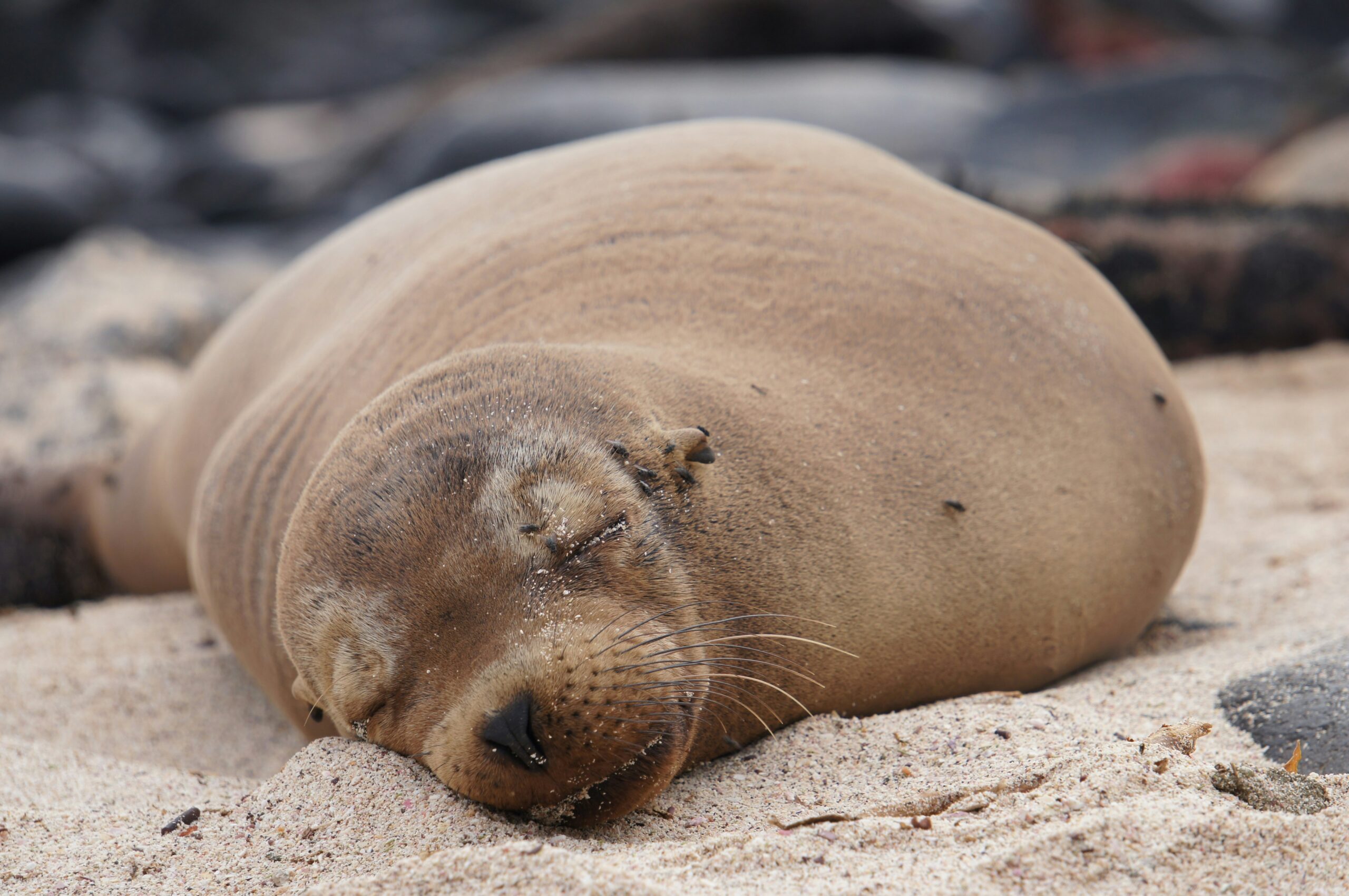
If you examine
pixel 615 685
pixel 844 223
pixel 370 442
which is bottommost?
pixel 615 685

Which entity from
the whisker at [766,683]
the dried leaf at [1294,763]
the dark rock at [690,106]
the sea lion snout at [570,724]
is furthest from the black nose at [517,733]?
the dark rock at [690,106]

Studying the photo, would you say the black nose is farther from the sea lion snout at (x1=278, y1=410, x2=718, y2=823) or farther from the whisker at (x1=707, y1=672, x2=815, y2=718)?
the whisker at (x1=707, y1=672, x2=815, y2=718)

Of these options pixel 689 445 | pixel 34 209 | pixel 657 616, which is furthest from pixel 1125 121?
pixel 657 616

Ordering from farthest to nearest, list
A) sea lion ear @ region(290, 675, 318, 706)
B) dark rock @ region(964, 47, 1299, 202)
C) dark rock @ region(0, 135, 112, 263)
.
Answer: dark rock @ region(964, 47, 1299, 202), dark rock @ region(0, 135, 112, 263), sea lion ear @ region(290, 675, 318, 706)

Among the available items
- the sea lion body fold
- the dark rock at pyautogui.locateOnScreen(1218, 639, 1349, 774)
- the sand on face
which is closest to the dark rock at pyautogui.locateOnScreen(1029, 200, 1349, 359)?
the sea lion body fold

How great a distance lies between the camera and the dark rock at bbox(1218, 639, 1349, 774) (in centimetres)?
206

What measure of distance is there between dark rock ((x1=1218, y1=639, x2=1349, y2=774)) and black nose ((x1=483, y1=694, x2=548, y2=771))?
1.21 m

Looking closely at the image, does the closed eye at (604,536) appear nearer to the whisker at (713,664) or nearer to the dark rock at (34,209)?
the whisker at (713,664)

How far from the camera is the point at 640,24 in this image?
1255 cm

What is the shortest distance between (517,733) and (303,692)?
57 cm

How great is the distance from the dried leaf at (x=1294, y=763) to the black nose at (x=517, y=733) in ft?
3.70

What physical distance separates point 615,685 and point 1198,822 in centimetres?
83

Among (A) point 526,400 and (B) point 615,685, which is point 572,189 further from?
(B) point 615,685

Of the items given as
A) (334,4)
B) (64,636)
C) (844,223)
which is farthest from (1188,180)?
(334,4)
